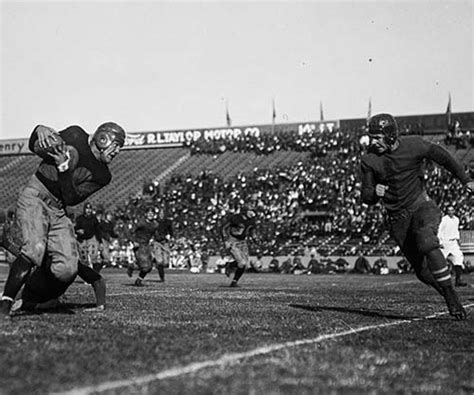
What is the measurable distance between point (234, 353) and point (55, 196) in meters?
3.45

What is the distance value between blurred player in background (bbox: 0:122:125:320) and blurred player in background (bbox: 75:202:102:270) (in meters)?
10.6

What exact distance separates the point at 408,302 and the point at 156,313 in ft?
15.3

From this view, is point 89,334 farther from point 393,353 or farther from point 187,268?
point 187,268

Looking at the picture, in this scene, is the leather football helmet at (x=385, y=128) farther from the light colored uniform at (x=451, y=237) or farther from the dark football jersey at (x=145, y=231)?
the dark football jersey at (x=145, y=231)

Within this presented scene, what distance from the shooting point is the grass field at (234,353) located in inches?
174

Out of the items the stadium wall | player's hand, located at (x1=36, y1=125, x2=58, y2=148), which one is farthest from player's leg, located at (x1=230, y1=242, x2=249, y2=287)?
the stadium wall

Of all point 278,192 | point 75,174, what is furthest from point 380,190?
point 278,192

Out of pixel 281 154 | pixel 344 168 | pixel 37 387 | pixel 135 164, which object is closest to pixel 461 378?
pixel 37 387

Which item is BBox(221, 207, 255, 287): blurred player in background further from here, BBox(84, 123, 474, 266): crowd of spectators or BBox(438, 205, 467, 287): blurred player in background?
BBox(84, 123, 474, 266): crowd of spectators

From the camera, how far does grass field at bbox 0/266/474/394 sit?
4.42 meters

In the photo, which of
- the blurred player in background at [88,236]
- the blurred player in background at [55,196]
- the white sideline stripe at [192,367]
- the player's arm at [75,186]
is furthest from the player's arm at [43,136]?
the blurred player in background at [88,236]

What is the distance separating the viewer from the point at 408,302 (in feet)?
41.3

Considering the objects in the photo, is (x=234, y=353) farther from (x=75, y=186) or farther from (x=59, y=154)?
(x=75, y=186)

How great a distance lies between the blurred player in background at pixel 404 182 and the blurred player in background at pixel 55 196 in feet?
9.19
